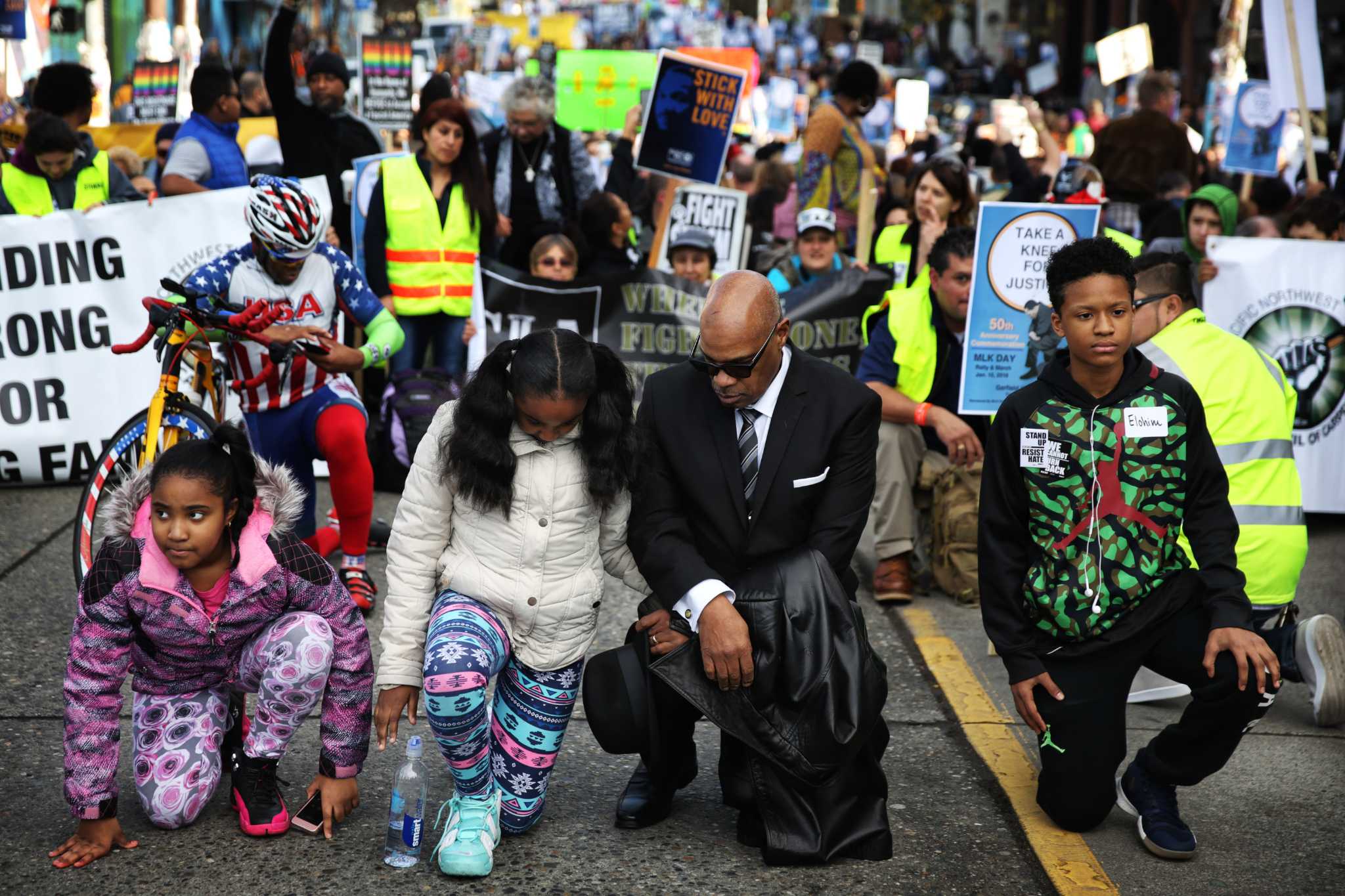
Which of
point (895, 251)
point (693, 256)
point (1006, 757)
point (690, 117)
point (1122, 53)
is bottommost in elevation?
point (1006, 757)

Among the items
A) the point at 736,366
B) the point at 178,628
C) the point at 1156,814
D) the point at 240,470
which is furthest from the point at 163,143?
the point at 1156,814

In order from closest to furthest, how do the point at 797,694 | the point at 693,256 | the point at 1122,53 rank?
the point at 797,694
the point at 693,256
the point at 1122,53

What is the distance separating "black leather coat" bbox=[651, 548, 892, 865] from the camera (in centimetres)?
352

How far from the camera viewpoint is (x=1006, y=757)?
4.49 metres

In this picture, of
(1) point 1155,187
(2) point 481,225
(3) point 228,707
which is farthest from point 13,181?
(1) point 1155,187

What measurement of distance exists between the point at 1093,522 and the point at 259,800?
229 centimetres

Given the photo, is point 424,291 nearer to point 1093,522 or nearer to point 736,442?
point 736,442

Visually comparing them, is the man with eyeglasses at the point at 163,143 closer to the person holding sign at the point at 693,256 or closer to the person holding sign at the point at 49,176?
the person holding sign at the point at 49,176

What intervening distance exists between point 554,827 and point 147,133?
12128 millimetres

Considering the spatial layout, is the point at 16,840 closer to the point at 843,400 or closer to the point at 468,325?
the point at 843,400

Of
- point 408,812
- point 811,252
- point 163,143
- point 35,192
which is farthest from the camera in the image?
point 163,143

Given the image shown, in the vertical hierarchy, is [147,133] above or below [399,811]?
above

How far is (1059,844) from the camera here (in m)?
3.87

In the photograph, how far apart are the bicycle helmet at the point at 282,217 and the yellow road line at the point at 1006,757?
2732 millimetres
